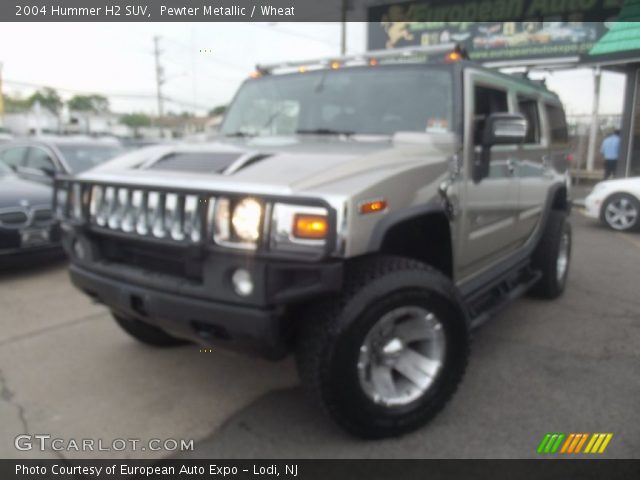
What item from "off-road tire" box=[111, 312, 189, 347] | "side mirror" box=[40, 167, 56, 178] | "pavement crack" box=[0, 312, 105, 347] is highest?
"side mirror" box=[40, 167, 56, 178]

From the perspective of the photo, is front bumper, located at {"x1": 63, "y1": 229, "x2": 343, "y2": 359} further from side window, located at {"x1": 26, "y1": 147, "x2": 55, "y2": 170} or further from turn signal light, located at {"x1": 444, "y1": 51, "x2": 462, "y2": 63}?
side window, located at {"x1": 26, "y1": 147, "x2": 55, "y2": 170}

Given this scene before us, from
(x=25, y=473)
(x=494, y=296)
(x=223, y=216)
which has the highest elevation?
(x=223, y=216)

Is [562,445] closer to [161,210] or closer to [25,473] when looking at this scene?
[161,210]

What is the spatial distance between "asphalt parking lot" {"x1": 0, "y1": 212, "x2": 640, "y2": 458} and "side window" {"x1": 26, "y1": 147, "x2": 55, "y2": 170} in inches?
135

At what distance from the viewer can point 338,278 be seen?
7.52 ft

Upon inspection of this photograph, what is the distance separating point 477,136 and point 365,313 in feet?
4.98

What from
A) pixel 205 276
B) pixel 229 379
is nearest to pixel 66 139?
pixel 229 379

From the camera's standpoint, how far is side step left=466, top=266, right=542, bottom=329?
342cm

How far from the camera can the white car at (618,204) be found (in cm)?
871

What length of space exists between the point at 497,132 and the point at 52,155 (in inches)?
255

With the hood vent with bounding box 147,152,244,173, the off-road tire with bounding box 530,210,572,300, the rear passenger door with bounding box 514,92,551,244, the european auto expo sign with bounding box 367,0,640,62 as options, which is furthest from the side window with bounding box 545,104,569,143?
the european auto expo sign with bounding box 367,0,640,62

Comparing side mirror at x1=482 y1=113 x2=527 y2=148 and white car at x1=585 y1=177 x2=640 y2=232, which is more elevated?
side mirror at x1=482 y1=113 x2=527 y2=148

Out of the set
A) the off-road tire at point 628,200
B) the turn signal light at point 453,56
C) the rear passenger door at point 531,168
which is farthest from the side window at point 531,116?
the off-road tire at point 628,200

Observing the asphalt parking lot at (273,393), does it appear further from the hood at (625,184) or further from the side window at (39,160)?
the hood at (625,184)
